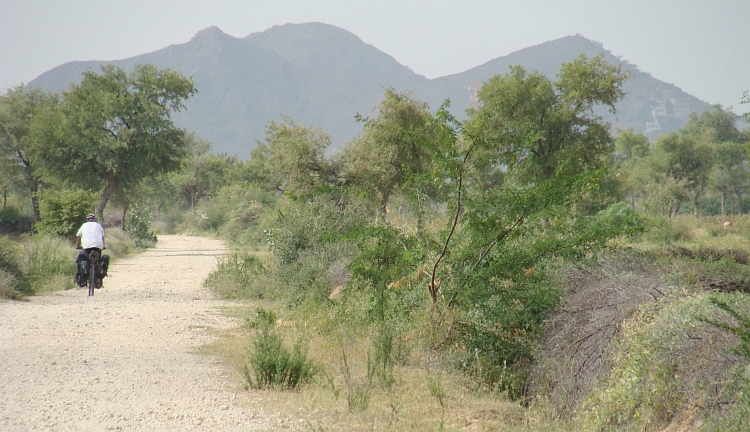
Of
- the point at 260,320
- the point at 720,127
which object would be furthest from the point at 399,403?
the point at 720,127

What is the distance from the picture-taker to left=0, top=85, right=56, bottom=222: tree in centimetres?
3775

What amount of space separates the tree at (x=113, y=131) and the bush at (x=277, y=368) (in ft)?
92.7

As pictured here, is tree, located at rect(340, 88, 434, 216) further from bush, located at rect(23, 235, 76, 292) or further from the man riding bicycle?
the man riding bicycle

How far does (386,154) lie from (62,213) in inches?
523

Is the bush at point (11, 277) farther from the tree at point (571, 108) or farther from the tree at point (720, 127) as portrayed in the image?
the tree at point (720, 127)

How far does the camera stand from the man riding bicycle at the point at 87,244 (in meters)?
13.7

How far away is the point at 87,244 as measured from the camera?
44.9 feet

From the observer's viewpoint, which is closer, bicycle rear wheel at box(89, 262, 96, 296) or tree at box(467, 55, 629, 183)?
bicycle rear wheel at box(89, 262, 96, 296)

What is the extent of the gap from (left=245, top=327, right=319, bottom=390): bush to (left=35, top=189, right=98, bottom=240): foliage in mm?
21825

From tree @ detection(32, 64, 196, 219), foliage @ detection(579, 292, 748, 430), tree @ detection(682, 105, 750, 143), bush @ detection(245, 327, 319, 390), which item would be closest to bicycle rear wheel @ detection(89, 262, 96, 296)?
bush @ detection(245, 327, 319, 390)

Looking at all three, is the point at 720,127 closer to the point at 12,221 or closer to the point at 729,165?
the point at 729,165

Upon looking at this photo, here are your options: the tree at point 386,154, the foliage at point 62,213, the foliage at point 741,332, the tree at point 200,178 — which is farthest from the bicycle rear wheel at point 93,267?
the tree at point 200,178

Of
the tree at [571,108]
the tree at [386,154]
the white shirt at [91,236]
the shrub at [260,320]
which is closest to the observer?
the shrub at [260,320]

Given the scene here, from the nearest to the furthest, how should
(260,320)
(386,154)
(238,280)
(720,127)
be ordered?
(260,320) → (238,280) → (386,154) → (720,127)
